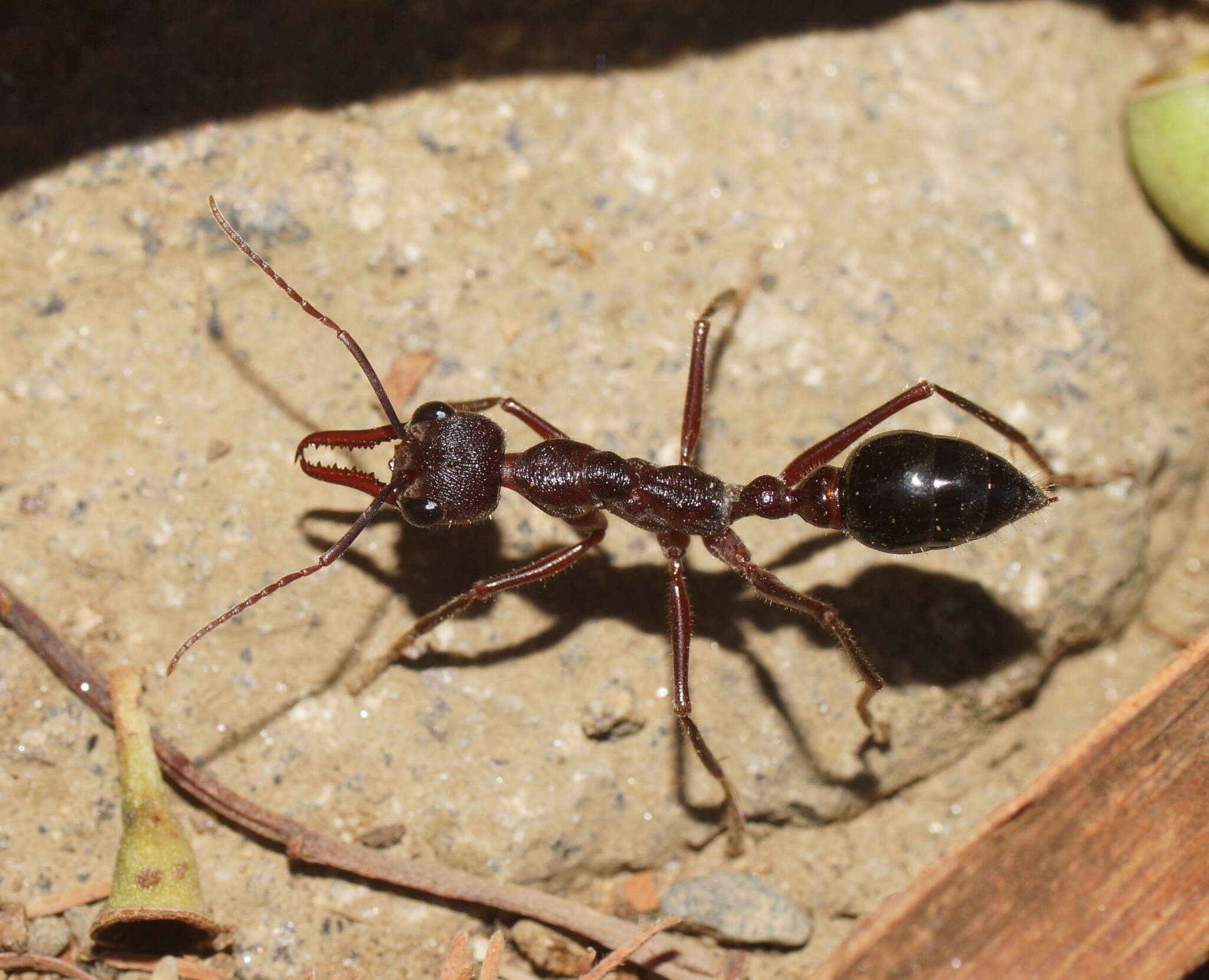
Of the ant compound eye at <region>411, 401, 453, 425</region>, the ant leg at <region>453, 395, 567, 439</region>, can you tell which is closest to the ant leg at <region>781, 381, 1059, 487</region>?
the ant leg at <region>453, 395, 567, 439</region>

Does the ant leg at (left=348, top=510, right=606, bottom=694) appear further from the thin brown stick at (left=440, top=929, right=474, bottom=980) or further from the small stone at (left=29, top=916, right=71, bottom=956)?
the small stone at (left=29, top=916, right=71, bottom=956)

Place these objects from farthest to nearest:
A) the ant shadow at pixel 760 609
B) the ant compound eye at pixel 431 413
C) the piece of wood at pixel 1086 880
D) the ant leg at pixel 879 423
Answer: the ant shadow at pixel 760 609 < the ant leg at pixel 879 423 < the ant compound eye at pixel 431 413 < the piece of wood at pixel 1086 880

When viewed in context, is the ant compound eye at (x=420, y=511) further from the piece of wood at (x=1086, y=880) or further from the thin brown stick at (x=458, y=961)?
the piece of wood at (x=1086, y=880)

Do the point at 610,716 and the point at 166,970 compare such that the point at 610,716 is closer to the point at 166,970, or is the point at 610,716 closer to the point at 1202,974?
the point at 166,970

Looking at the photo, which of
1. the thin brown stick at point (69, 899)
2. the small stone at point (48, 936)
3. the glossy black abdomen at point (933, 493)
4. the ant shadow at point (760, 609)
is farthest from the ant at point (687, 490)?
the small stone at point (48, 936)

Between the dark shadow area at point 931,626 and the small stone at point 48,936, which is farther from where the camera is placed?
the dark shadow area at point 931,626

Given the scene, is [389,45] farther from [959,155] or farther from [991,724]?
[991,724]
